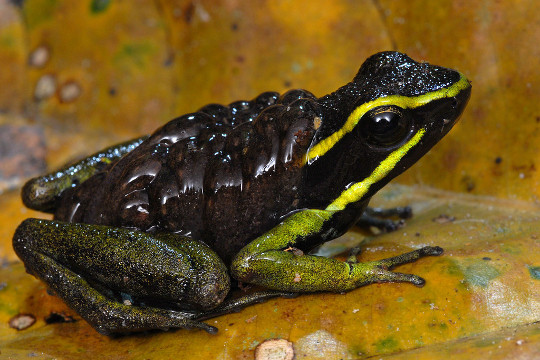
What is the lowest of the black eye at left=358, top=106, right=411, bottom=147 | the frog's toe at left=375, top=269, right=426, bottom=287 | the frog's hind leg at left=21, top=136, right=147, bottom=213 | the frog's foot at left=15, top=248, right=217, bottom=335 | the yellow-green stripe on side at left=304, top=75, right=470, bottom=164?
the frog's foot at left=15, top=248, right=217, bottom=335

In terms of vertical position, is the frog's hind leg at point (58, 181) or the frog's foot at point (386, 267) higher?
the frog's hind leg at point (58, 181)

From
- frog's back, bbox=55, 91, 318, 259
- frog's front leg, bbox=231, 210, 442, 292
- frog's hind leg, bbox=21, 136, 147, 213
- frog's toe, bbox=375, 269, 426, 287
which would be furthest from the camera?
frog's hind leg, bbox=21, 136, 147, 213

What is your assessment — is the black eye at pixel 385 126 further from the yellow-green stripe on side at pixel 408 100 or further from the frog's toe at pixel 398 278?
the frog's toe at pixel 398 278

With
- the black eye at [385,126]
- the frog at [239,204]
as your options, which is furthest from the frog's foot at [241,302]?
the black eye at [385,126]

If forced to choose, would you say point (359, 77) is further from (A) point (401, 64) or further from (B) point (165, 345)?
(B) point (165, 345)

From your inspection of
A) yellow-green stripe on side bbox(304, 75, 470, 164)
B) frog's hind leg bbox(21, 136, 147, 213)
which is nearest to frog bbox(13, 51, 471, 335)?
yellow-green stripe on side bbox(304, 75, 470, 164)

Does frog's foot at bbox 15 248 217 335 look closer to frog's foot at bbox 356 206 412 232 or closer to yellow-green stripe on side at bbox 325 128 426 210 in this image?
yellow-green stripe on side at bbox 325 128 426 210

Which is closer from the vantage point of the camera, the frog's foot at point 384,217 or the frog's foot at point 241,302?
the frog's foot at point 241,302
